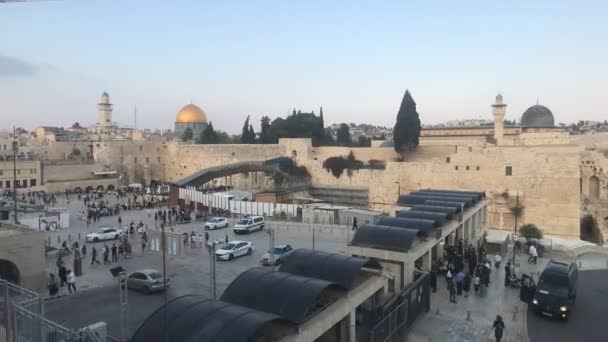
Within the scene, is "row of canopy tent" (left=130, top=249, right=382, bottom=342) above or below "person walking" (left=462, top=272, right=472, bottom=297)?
above

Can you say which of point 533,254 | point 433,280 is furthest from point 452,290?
point 533,254

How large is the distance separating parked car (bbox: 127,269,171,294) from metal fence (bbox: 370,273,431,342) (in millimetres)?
6696

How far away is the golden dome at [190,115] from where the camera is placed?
72375mm

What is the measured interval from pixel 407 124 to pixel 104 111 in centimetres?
5878

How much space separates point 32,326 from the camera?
684cm

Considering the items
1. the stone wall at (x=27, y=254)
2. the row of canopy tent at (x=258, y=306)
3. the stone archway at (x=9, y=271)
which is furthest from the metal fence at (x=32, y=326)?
the stone archway at (x=9, y=271)

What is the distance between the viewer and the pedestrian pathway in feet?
31.3

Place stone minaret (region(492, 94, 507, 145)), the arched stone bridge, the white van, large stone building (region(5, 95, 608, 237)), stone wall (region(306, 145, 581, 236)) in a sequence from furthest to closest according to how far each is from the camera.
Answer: stone minaret (region(492, 94, 507, 145)) < the arched stone bridge < large stone building (region(5, 95, 608, 237)) < stone wall (region(306, 145, 581, 236)) < the white van

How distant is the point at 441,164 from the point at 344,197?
8.98 m

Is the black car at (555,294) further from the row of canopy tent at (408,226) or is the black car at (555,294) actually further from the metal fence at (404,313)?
the row of canopy tent at (408,226)

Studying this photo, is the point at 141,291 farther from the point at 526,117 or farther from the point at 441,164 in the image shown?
the point at 526,117

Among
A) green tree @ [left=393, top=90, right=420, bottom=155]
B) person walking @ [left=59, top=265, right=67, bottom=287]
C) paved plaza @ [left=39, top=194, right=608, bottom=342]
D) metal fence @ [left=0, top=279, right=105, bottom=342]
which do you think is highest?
green tree @ [left=393, top=90, right=420, bottom=155]

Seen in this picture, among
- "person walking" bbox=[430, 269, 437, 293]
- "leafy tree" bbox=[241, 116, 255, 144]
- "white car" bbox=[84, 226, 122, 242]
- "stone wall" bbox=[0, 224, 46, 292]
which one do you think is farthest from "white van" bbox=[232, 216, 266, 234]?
"leafy tree" bbox=[241, 116, 255, 144]

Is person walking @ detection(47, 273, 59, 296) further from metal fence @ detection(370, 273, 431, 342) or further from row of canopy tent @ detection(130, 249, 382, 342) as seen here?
metal fence @ detection(370, 273, 431, 342)
